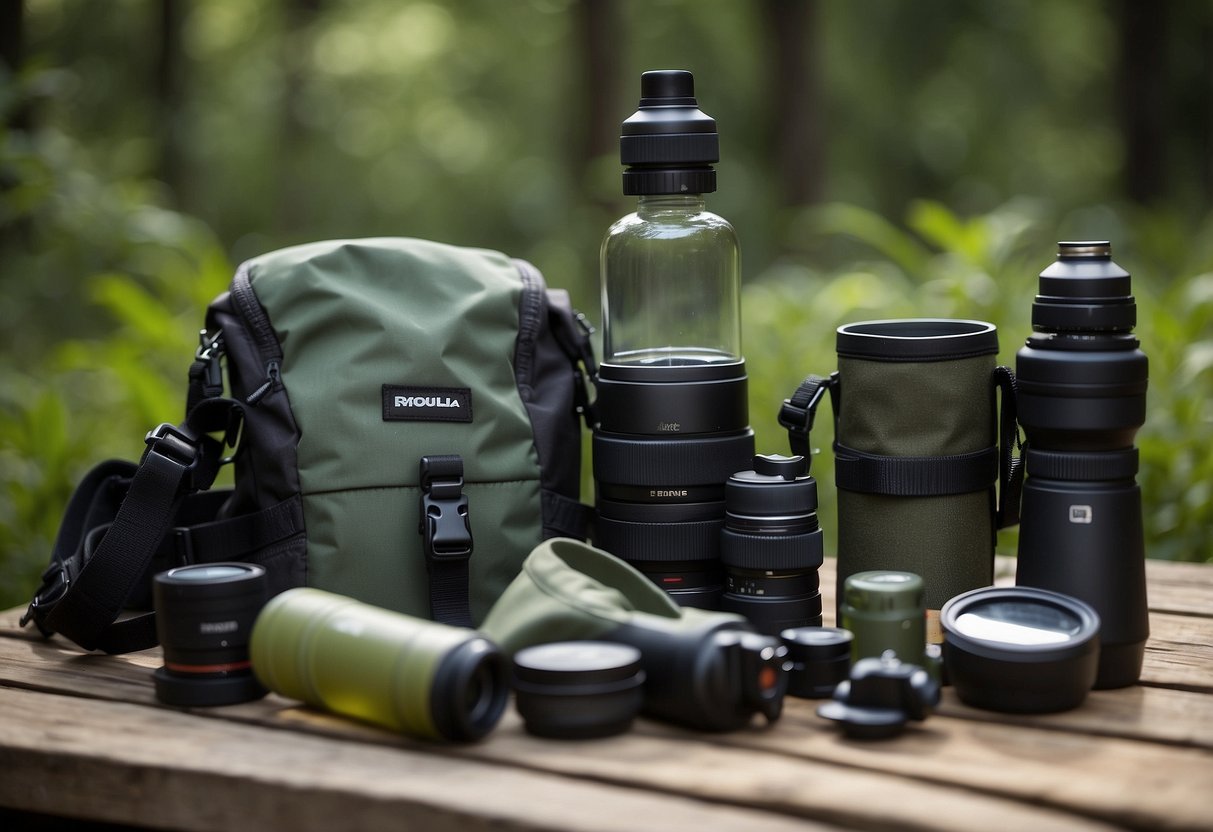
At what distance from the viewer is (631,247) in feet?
8.47

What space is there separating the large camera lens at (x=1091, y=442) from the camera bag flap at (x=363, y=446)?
0.88m

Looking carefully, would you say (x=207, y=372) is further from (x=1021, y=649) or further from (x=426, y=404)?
(x=1021, y=649)

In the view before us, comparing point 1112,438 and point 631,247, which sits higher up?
point 631,247

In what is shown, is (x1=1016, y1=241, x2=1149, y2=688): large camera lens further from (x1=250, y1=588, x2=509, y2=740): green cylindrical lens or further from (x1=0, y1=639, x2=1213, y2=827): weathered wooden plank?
(x1=250, y1=588, x2=509, y2=740): green cylindrical lens

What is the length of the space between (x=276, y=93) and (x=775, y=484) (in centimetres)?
1235

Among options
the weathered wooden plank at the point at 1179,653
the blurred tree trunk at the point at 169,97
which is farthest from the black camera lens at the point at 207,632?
the blurred tree trunk at the point at 169,97

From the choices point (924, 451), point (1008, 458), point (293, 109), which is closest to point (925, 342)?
point (924, 451)

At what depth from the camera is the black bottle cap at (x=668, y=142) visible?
212cm

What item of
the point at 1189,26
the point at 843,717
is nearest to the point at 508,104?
the point at 1189,26

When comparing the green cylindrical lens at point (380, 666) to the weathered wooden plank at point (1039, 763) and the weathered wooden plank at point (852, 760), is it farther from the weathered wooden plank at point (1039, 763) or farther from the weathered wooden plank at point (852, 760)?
the weathered wooden plank at point (1039, 763)

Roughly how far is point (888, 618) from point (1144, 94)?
7599 millimetres

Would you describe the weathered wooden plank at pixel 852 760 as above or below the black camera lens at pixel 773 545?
below

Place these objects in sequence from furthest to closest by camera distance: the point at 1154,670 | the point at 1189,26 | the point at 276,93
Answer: the point at 276,93
the point at 1189,26
the point at 1154,670

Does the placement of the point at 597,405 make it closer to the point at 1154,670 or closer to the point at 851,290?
the point at 1154,670
